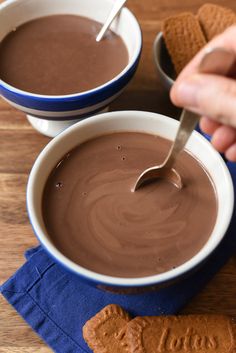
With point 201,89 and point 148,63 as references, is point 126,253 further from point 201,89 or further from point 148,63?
point 148,63

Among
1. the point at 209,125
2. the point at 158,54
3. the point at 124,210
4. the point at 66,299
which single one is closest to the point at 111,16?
the point at 158,54

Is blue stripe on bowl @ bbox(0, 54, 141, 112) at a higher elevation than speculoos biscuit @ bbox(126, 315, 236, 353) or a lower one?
higher

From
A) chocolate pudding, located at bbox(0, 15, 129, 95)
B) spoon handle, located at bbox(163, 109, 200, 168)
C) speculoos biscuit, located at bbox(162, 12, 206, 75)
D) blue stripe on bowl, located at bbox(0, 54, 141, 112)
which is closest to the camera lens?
spoon handle, located at bbox(163, 109, 200, 168)

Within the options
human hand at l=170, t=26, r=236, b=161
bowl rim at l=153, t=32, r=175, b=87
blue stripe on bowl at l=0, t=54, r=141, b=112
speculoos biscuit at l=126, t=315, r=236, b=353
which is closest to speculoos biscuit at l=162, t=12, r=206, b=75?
bowl rim at l=153, t=32, r=175, b=87

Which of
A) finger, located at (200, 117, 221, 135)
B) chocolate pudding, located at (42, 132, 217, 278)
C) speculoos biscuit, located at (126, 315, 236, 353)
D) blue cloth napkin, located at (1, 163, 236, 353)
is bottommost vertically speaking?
blue cloth napkin, located at (1, 163, 236, 353)

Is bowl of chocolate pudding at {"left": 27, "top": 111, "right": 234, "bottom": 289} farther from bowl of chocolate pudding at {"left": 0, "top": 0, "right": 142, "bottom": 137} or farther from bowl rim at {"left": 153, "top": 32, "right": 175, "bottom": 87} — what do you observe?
bowl rim at {"left": 153, "top": 32, "right": 175, "bottom": 87}

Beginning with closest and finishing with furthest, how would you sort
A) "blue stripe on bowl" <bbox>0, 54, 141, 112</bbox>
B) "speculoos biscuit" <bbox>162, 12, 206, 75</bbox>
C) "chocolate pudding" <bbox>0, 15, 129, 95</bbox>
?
"blue stripe on bowl" <bbox>0, 54, 141, 112</bbox>
"chocolate pudding" <bbox>0, 15, 129, 95</bbox>
"speculoos biscuit" <bbox>162, 12, 206, 75</bbox>

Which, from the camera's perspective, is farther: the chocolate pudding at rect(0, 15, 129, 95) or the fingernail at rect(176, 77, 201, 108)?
the chocolate pudding at rect(0, 15, 129, 95)

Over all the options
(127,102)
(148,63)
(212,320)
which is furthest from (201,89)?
(148,63)
